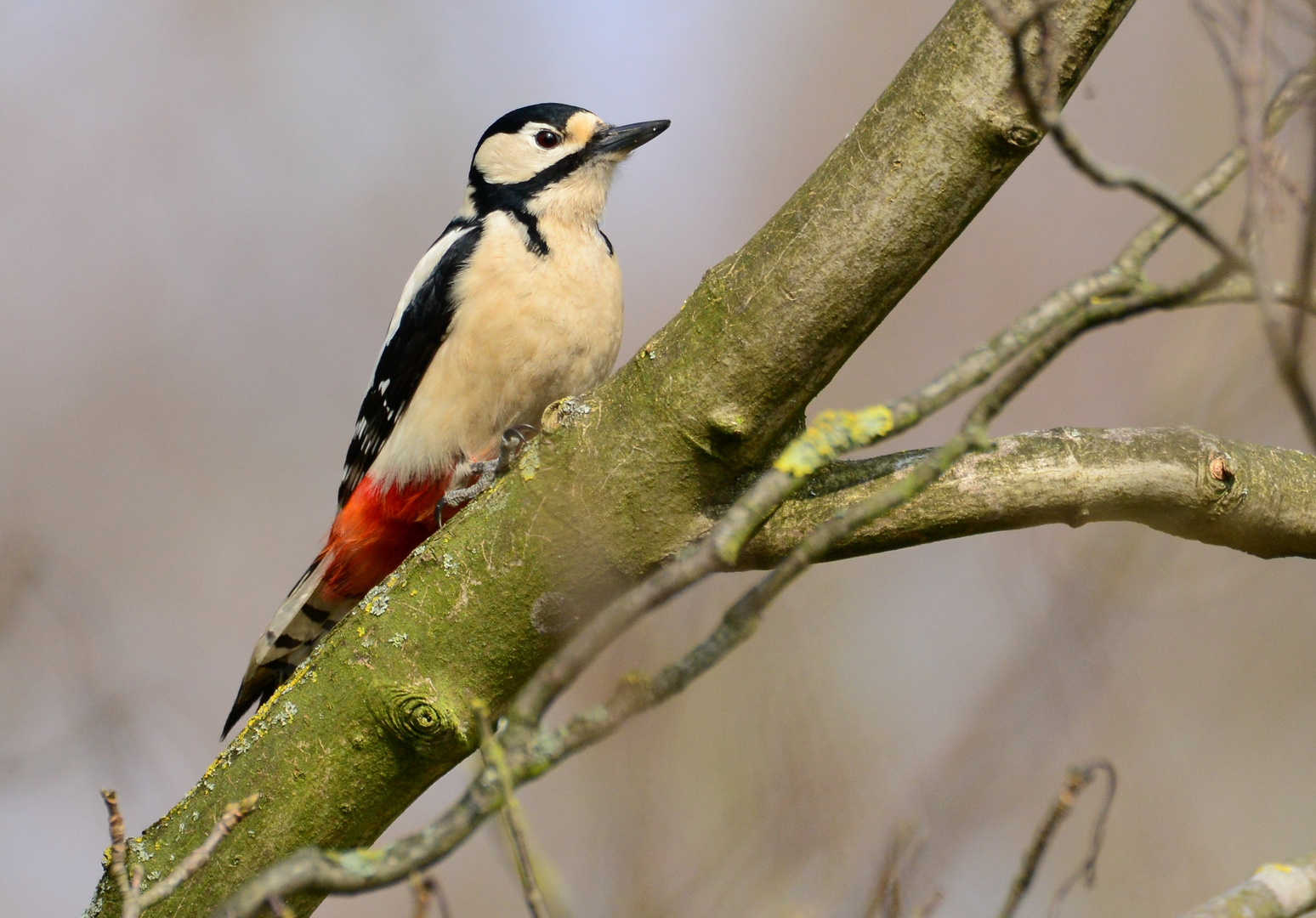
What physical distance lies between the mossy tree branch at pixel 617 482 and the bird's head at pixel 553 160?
201 cm

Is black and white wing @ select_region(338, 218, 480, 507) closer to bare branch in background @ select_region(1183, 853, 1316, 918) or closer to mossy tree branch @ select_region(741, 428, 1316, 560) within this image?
mossy tree branch @ select_region(741, 428, 1316, 560)

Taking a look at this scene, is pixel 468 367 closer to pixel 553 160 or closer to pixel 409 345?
pixel 409 345

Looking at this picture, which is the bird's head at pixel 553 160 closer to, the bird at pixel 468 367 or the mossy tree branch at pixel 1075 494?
the bird at pixel 468 367

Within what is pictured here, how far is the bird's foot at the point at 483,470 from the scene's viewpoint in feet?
11.6

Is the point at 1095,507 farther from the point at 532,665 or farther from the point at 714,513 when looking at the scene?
the point at 532,665

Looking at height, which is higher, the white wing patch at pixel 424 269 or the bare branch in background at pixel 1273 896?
the white wing patch at pixel 424 269

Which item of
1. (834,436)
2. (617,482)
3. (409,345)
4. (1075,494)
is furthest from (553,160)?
(834,436)

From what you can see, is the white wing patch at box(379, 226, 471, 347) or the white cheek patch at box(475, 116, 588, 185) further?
the white cheek patch at box(475, 116, 588, 185)

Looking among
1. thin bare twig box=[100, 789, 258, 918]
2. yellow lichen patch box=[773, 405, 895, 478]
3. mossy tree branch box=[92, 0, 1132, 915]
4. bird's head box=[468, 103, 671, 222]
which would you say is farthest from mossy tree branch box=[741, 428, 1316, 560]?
bird's head box=[468, 103, 671, 222]

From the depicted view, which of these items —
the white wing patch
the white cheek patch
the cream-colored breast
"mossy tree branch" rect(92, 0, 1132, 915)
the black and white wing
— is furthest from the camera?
the white cheek patch

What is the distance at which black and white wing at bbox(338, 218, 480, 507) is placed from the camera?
3.97 meters

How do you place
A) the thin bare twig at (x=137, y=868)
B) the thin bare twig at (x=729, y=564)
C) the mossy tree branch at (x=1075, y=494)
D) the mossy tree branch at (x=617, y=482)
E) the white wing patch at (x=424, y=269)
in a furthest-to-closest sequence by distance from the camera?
the white wing patch at (x=424, y=269), the mossy tree branch at (x=1075, y=494), the mossy tree branch at (x=617, y=482), the thin bare twig at (x=137, y=868), the thin bare twig at (x=729, y=564)

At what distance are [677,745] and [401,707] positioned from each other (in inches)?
64.1

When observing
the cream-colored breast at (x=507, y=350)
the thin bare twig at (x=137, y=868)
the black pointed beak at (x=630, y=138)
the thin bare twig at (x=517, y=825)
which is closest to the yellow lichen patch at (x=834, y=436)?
the thin bare twig at (x=517, y=825)
